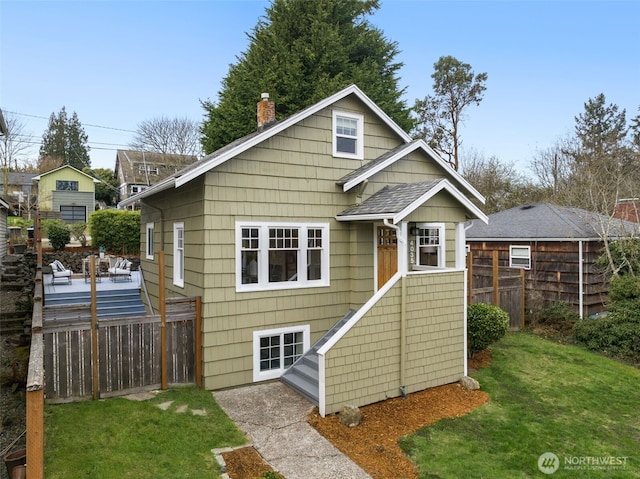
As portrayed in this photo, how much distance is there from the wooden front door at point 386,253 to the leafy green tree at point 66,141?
196 ft

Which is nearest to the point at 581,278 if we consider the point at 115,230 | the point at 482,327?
the point at 482,327

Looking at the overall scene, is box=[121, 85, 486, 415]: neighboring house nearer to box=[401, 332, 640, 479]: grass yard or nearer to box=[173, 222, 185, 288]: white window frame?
box=[173, 222, 185, 288]: white window frame

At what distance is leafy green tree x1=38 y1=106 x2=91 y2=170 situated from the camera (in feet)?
184

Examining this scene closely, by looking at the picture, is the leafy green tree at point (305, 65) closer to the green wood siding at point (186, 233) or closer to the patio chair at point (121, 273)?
the patio chair at point (121, 273)

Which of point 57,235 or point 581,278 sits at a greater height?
point 57,235

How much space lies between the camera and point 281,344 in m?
8.58

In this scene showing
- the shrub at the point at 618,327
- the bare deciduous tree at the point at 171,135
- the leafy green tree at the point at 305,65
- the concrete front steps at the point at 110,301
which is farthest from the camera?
the bare deciduous tree at the point at 171,135

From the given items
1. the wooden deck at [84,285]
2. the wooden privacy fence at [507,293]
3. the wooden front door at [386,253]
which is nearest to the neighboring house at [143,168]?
the wooden deck at [84,285]

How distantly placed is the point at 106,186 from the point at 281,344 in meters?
43.4

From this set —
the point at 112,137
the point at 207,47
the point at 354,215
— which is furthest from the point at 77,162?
the point at 354,215

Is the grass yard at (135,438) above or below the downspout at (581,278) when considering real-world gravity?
below

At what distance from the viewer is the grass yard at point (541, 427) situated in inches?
217

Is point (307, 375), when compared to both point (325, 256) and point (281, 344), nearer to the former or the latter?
point (281, 344)

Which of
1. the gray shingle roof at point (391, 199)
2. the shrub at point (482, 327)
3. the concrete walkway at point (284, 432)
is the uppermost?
the gray shingle roof at point (391, 199)
